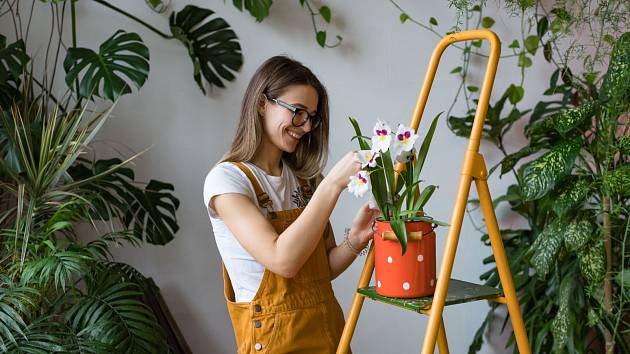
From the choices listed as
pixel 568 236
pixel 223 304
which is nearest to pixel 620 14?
pixel 568 236

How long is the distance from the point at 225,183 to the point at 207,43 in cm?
141

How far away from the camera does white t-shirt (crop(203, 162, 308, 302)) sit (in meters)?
1.80

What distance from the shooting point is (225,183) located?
1.79 metres

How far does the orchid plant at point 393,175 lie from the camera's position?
1.55 meters

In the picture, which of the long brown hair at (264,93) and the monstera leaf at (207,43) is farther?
the monstera leaf at (207,43)

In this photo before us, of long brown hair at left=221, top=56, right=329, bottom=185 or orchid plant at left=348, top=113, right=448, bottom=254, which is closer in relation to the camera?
orchid plant at left=348, top=113, right=448, bottom=254

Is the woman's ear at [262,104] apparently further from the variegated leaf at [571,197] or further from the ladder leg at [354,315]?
the variegated leaf at [571,197]

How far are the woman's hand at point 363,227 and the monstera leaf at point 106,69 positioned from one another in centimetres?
114

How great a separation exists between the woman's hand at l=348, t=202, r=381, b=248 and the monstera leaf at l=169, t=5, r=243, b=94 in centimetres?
133

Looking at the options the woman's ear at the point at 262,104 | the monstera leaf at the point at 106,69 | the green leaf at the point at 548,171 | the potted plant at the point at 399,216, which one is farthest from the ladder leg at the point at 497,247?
the monstera leaf at the point at 106,69

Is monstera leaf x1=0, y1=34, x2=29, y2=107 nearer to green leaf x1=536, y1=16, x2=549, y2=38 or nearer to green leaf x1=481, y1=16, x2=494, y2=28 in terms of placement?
green leaf x1=481, y1=16, x2=494, y2=28

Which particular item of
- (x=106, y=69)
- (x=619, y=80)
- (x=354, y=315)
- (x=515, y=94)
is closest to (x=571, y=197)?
(x=619, y=80)

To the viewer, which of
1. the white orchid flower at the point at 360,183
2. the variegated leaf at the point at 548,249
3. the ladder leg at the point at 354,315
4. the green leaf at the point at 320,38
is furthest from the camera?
the green leaf at the point at 320,38

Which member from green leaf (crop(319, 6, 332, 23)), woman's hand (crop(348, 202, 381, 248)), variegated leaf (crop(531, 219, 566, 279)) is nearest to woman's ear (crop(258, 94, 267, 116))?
woman's hand (crop(348, 202, 381, 248))
